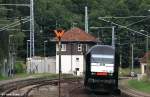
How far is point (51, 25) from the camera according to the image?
127 metres

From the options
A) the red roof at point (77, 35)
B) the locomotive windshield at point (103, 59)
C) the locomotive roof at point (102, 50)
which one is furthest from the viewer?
the red roof at point (77, 35)

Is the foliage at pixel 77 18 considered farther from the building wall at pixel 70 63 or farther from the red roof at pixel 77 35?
the building wall at pixel 70 63

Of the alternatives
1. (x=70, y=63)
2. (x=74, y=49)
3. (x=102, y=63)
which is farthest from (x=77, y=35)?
(x=102, y=63)

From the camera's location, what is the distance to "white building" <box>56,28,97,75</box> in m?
110

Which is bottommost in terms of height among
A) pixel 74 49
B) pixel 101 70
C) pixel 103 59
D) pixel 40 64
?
pixel 40 64

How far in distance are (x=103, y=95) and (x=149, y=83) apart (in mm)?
11387

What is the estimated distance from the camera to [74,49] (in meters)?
114

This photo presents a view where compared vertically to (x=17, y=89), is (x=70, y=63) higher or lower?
higher

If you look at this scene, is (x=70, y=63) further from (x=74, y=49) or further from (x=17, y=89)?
(x=17, y=89)

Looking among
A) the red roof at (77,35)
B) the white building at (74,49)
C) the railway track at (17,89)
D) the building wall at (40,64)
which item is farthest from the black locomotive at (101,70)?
the red roof at (77,35)

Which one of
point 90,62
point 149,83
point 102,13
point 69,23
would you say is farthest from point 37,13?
point 90,62

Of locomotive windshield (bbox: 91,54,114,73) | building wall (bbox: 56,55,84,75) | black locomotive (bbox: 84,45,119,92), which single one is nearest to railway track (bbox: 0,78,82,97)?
black locomotive (bbox: 84,45,119,92)

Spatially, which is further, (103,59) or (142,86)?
(142,86)

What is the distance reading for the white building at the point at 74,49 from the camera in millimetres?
110438
